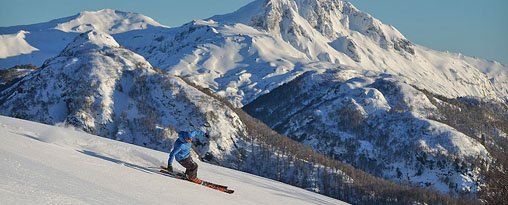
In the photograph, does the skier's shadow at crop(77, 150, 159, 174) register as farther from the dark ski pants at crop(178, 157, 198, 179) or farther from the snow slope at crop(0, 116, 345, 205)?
the dark ski pants at crop(178, 157, 198, 179)

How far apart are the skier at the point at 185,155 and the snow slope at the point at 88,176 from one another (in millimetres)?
1254

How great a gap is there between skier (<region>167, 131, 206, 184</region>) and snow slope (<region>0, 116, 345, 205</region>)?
1254 millimetres

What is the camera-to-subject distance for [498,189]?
46844mm

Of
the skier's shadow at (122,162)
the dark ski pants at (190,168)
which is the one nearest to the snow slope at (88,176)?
the skier's shadow at (122,162)

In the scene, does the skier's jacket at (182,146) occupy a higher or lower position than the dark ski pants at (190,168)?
higher

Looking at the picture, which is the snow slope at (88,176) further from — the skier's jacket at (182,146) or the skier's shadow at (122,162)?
the skier's jacket at (182,146)

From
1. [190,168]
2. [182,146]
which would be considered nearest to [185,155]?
[182,146]

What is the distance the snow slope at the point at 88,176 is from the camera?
51.0ft

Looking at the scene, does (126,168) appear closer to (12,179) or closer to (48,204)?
(12,179)

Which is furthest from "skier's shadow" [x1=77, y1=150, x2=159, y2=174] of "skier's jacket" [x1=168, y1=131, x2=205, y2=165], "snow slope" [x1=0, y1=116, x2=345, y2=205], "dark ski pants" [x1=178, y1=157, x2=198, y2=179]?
"skier's jacket" [x1=168, y1=131, x2=205, y2=165]

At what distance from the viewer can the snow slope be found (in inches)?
612

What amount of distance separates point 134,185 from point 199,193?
311cm

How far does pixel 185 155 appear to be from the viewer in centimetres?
2794

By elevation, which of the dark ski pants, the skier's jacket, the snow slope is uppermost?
the skier's jacket
